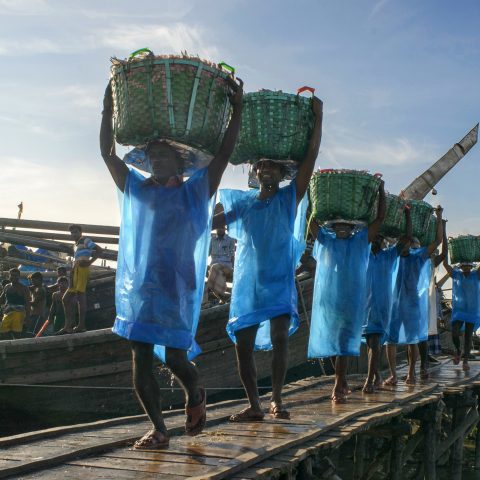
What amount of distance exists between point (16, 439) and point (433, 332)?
24.3 feet

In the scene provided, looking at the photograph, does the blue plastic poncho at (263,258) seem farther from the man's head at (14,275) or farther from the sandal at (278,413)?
the man's head at (14,275)

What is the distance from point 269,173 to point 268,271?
0.65 metres

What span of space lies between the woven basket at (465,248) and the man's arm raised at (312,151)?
6.74 m

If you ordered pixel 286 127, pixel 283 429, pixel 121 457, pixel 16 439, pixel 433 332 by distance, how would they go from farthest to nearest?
pixel 433 332 → pixel 286 127 → pixel 283 429 → pixel 16 439 → pixel 121 457

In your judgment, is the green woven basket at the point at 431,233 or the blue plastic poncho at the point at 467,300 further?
the blue plastic poncho at the point at 467,300

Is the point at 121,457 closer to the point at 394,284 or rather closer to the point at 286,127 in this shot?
the point at 286,127

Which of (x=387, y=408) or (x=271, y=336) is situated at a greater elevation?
(x=271, y=336)

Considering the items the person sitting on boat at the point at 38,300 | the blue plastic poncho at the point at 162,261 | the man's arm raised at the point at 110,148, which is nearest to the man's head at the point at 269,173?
the blue plastic poncho at the point at 162,261

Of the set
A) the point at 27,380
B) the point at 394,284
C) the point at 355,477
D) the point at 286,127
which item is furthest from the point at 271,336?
the point at 27,380

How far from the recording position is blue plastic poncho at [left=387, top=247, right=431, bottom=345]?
829 cm

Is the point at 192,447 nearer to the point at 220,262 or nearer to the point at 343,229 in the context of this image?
the point at 343,229

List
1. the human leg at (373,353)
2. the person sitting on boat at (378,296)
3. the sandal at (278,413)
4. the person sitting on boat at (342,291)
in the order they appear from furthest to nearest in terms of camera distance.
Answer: the person sitting on boat at (378,296)
the human leg at (373,353)
the person sitting on boat at (342,291)
the sandal at (278,413)

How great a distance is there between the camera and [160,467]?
323 cm

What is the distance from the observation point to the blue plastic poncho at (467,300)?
11.0m
